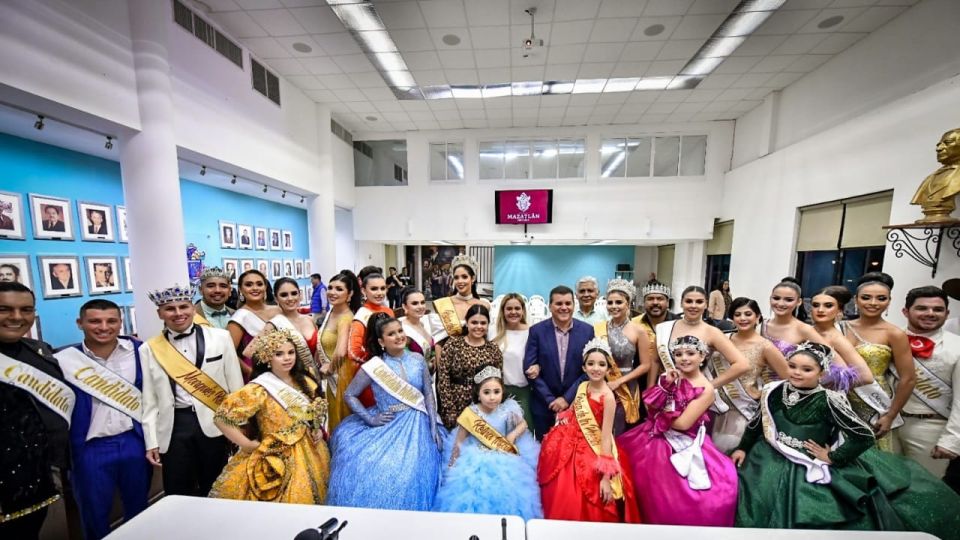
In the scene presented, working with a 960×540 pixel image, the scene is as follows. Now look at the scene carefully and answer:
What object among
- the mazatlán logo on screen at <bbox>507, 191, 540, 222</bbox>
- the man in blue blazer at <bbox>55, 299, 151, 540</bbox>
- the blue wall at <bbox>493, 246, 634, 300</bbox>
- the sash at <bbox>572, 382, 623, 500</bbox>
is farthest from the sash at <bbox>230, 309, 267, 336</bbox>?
the blue wall at <bbox>493, 246, 634, 300</bbox>

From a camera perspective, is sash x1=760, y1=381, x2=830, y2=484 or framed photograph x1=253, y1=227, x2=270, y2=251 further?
framed photograph x1=253, y1=227, x2=270, y2=251

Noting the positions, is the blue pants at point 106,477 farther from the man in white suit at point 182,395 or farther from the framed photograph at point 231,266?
the framed photograph at point 231,266

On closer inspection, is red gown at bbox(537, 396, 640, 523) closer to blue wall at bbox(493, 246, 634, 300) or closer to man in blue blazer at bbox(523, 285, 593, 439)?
man in blue blazer at bbox(523, 285, 593, 439)

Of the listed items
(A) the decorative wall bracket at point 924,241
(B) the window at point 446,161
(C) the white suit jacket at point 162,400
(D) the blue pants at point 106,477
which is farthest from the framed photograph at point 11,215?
(A) the decorative wall bracket at point 924,241

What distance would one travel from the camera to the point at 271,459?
62.2 inches

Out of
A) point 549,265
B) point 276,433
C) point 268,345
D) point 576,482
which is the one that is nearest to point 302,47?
point 268,345

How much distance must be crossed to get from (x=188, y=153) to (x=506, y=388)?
436 centimetres

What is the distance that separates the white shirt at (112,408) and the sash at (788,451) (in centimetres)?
336

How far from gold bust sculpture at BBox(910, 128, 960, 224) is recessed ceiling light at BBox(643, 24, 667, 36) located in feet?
9.09

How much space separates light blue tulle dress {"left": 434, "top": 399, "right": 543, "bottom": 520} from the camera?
5.18 feet

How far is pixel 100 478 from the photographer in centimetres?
161

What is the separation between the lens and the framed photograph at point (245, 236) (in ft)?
17.7

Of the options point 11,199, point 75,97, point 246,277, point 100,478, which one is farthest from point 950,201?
point 11,199

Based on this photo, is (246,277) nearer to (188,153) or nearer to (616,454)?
(188,153)
